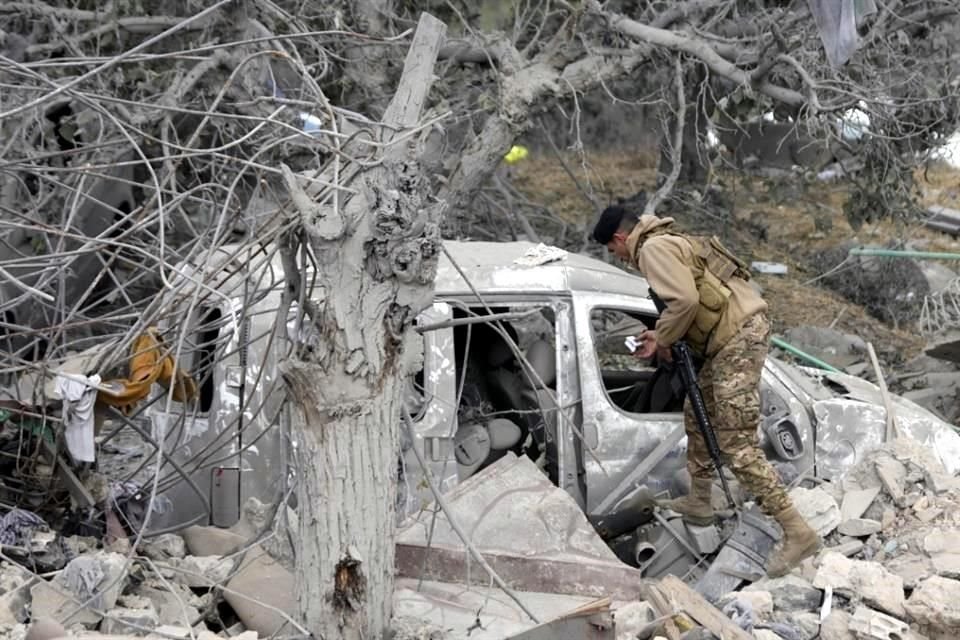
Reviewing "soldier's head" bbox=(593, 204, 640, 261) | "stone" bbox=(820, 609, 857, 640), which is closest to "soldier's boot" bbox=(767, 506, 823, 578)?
"stone" bbox=(820, 609, 857, 640)

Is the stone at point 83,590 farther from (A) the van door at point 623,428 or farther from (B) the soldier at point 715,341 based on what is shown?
(B) the soldier at point 715,341

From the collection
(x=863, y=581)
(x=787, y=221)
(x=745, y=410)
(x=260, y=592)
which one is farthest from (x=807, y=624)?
(x=787, y=221)

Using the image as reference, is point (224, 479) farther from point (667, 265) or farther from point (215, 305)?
point (667, 265)

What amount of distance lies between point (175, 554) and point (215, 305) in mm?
1154

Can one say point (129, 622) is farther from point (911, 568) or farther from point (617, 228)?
point (911, 568)

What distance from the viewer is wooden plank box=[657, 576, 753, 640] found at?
A: 17.9 ft

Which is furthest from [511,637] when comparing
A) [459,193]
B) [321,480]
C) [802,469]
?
[459,193]

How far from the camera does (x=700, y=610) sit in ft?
18.3

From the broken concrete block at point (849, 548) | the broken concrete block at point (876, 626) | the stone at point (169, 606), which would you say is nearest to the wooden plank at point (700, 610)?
the broken concrete block at point (876, 626)

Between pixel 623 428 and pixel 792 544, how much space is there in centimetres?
108

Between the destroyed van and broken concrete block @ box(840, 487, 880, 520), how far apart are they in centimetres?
26

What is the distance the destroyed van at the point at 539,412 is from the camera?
256 inches

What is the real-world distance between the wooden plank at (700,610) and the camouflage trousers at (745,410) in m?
0.84

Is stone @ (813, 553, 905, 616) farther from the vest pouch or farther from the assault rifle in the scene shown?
the vest pouch
